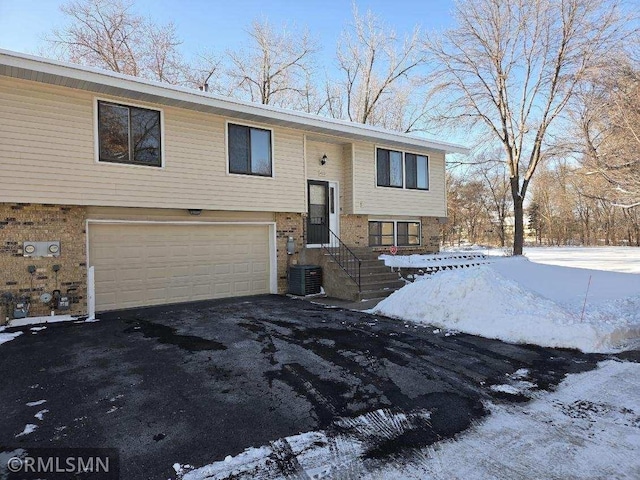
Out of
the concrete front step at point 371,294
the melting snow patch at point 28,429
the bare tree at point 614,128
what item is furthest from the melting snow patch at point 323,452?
the bare tree at point 614,128

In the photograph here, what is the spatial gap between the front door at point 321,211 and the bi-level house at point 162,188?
36mm

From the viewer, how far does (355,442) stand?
10.6 ft

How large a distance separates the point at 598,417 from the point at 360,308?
5.85 metres

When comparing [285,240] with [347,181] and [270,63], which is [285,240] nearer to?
[347,181]

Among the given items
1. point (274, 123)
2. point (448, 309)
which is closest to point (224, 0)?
point (274, 123)

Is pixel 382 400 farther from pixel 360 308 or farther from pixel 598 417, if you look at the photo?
pixel 360 308

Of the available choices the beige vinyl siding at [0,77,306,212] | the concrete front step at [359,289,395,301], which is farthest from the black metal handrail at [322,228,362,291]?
the beige vinyl siding at [0,77,306,212]

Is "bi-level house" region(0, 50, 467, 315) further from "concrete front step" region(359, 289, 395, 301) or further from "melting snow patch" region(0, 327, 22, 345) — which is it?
"concrete front step" region(359, 289, 395, 301)

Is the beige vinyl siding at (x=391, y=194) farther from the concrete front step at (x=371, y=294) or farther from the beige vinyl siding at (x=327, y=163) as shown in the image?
the concrete front step at (x=371, y=294)

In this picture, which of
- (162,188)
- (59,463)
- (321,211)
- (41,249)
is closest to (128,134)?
(162,188)

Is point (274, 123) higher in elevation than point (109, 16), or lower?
lower

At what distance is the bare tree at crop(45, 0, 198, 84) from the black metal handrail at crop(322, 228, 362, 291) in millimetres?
17663

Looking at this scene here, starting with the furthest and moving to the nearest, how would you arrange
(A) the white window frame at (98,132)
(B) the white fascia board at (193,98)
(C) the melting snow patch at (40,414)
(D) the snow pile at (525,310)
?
(A) the white window frame at (98,132) < (B) the white fascia board at (193,98) < (D) the snow pile at (525,310) < (C) the melting snow patch at (40,414)

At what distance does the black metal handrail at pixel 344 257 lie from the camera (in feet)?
36.1
